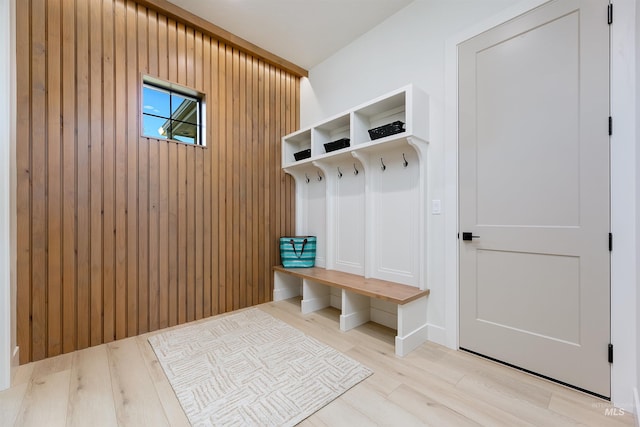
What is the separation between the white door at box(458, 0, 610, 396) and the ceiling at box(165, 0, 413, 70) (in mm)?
1104

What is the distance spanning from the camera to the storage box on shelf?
7.72 feet

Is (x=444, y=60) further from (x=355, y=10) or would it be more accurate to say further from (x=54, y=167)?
(x=54, y=167)

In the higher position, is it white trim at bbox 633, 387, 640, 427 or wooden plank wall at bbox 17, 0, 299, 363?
wooden plank wall at bbox 17, 0, 299, 363

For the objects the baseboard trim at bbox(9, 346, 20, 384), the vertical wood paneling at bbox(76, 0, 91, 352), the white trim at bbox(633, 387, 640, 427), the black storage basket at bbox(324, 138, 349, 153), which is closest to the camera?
the white trim at bbox(633, 387, 640, 427)

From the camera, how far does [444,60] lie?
2324 millimetres

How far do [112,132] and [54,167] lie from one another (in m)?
0.51

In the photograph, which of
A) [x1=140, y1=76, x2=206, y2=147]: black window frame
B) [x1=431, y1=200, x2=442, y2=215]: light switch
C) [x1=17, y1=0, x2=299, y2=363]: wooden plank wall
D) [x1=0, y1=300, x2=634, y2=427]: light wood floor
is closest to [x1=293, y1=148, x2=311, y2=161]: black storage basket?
[x1=17, y1=0, x2=299, y2=363]: wooden plank wall

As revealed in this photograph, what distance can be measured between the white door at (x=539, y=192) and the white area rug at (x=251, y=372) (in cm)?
116

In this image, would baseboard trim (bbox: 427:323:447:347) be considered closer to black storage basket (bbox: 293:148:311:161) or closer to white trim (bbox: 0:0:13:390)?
black storage basket (bbox: 293:148:311:161)

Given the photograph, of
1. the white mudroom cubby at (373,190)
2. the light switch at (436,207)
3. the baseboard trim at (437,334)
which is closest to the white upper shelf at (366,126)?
the white mudroom cubby at (373,190)

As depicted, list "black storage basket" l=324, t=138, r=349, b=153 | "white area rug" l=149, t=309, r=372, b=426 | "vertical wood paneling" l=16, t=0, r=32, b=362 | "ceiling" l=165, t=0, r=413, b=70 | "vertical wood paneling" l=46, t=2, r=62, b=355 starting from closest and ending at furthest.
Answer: "white area rug" l=149, t=309, r=372, b=426
"vertical wood paneling" l=16, t=0, r=32, b=362
"vertical wood paneling" l=46, t=2, r=62, b=355
"ceiling" l=165, t=0, r=413, b=70
"black storage basket" l=324, t=138, r=349, b=153

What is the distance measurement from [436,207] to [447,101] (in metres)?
0.91

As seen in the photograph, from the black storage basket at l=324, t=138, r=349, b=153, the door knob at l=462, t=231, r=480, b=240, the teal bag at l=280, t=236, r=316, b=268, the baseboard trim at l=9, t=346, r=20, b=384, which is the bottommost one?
the baseboard trim at l=9, t=346, r=20, b=384

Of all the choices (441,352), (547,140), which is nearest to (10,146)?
(441,352)
